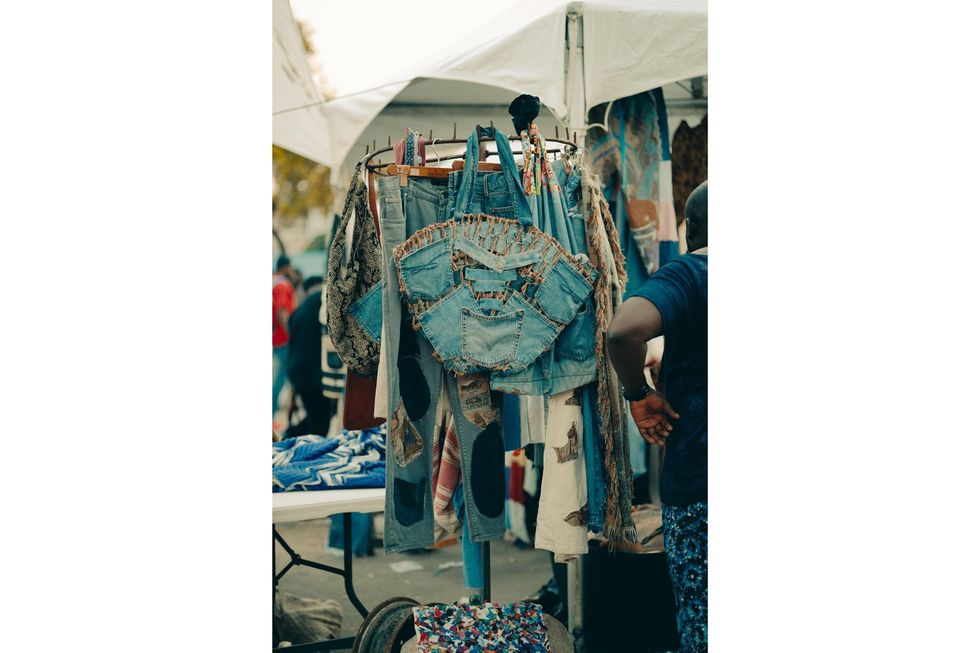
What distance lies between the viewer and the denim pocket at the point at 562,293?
98.0 inches

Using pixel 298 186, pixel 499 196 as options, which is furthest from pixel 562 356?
pixel 298 186

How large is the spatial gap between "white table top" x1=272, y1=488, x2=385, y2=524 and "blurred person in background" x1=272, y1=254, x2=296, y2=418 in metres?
1.44

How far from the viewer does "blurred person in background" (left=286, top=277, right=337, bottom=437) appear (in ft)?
15.8

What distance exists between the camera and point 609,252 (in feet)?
8.46

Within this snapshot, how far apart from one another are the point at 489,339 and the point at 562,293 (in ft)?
0.82

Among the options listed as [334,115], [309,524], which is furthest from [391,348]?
[334,115]

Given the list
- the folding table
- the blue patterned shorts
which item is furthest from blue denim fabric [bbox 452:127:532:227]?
the folding table

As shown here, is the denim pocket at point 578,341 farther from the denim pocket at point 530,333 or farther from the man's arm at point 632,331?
the man's arm at point 632,331

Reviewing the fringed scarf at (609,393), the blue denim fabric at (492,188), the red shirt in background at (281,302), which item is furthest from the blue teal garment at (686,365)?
the red shirt in background at (281,302)

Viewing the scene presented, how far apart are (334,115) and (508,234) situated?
336cm

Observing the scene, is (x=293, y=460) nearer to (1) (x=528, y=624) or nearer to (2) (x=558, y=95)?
(1) (x=528, y=624)

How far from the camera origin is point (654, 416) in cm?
226

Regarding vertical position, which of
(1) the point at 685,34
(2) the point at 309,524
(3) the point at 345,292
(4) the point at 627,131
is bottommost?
(2) the point at 309,524

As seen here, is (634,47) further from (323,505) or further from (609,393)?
(323,505)
